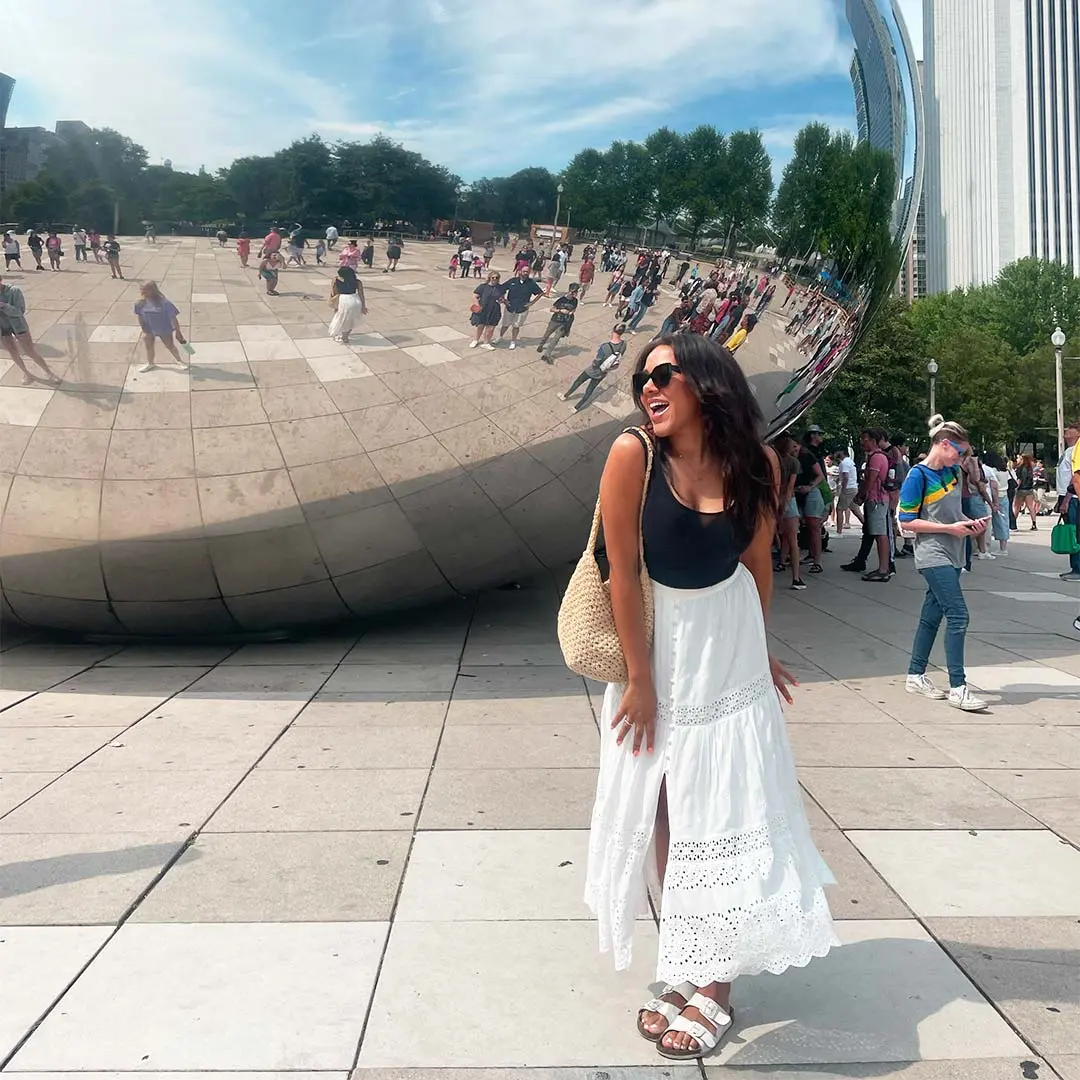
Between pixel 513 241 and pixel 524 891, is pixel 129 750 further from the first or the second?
pixel 513 241

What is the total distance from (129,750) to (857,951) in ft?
10.6

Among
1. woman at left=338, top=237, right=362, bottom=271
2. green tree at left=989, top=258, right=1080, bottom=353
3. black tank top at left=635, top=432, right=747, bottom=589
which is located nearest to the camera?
black tank top at left=635, top=432, right=747, bottom=589

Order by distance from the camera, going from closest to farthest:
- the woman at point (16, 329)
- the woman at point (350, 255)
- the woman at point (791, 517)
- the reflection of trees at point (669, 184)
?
the woman at point (16, 329), the woman at point (350, 255), the reflection of trees at point (669, 184), the woman at point (791, 517)

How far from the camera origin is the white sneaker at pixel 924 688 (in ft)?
19.4

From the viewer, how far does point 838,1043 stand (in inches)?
98.7

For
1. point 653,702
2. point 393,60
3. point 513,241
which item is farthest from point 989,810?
point 393,60

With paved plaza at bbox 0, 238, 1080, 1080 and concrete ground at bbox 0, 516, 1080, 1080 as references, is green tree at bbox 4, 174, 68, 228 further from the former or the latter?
concrete ground at bbox 0, 516, 1080, 1080

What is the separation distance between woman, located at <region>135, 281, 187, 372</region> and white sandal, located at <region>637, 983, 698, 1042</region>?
399 centimetres

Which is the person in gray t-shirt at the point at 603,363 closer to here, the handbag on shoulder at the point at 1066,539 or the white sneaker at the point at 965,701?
the white sneaker at the point at 965,701

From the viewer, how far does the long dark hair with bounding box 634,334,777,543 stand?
101 inches

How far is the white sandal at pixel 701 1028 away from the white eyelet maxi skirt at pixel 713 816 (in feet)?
0.30

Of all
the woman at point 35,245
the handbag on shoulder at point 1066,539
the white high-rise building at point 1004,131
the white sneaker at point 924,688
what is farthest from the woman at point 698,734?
the white high-rise building at point 1004,131

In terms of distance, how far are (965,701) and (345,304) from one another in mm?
3774

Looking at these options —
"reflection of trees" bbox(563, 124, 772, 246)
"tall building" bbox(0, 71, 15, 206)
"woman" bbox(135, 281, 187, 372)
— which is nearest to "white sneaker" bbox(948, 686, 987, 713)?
"reflection of trees" bbox(563, 124, 772, 246)
